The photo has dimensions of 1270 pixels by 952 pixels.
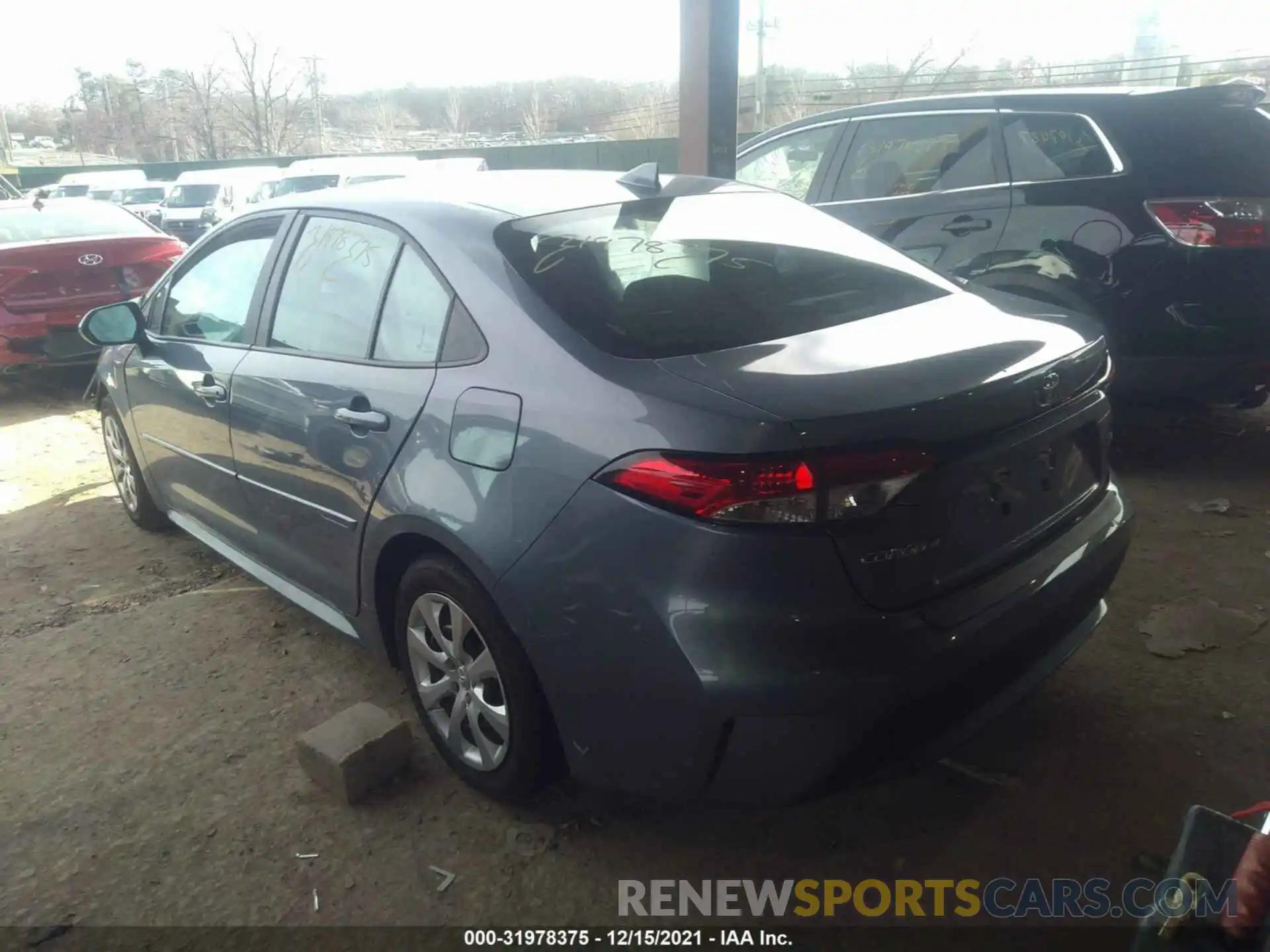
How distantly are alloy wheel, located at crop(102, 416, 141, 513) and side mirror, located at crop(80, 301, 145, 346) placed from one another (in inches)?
27.3

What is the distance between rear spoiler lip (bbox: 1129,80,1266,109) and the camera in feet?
13.6

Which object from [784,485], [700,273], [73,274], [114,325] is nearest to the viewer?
[784,485]

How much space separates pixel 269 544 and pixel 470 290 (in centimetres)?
138

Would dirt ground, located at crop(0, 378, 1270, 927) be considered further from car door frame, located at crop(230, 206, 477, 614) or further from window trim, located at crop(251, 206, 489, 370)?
window trim, located at crop(251, 206, 489, 370)

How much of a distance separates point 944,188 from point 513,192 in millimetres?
2977

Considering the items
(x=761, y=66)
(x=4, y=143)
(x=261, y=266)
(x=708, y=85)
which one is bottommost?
(x=261, y=266)

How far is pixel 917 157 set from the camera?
5008mm

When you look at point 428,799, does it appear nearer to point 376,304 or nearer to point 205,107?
point 376,304

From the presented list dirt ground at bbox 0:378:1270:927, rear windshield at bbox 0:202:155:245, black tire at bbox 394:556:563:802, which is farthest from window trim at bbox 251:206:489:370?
rear windshield at bbox 0:202:155:245

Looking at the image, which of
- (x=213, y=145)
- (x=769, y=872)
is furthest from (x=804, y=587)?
(x=213, y=145)

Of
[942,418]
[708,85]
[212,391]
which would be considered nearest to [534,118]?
[708,85]

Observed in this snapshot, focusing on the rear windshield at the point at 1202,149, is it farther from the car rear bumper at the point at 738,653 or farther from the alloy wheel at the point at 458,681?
the alloy wheel at the point at 458,681

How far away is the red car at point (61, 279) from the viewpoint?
6.59 m

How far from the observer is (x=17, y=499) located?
509cm
